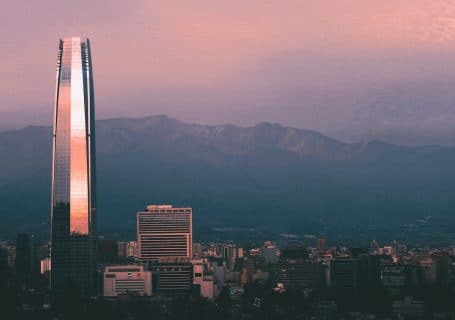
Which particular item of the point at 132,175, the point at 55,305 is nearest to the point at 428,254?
the point at 55,305

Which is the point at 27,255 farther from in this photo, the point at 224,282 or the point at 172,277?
the point at 172,277

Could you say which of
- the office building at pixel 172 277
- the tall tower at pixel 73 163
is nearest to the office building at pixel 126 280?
the office building at pixel 172 277

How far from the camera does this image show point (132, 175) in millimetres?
130250

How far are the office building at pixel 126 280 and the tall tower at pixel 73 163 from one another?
4.63 metres

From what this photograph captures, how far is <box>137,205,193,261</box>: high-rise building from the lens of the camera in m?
77.9

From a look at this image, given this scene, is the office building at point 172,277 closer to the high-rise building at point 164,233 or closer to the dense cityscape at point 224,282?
the dense cityscape at point 224,282

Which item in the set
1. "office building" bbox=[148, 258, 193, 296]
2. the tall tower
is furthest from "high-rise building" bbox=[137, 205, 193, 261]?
"office building" bbox=[148, 258, 193, 296]

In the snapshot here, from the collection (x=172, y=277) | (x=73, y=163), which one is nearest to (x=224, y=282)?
(x=172, y=277)

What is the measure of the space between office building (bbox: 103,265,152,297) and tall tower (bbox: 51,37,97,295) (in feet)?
15.2

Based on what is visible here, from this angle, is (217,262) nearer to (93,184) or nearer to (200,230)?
(93,184)

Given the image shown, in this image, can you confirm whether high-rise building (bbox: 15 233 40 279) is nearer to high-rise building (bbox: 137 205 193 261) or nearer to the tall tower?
the tall tower

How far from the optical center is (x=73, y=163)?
7531 centimetres

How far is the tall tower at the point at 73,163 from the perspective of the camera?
246 ft

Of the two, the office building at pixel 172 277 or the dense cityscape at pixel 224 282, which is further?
the office building at pixel 172 277
